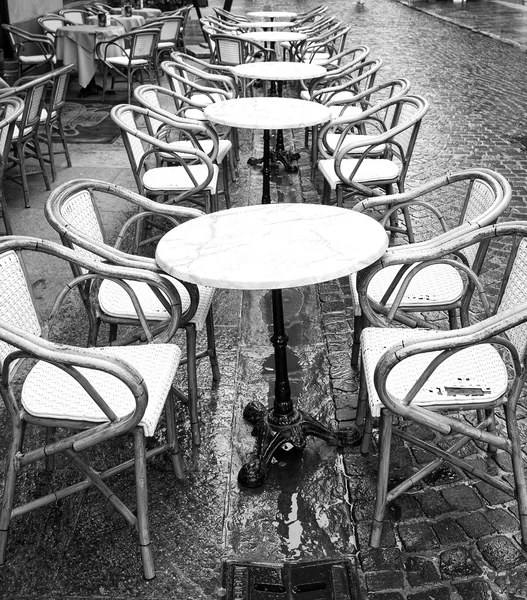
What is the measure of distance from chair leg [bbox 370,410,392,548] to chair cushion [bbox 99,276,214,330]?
0.86 m

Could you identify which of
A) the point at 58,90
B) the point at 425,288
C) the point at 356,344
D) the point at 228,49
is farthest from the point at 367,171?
the point at 228,49

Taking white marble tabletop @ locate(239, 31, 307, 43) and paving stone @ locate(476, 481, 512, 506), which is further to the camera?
white marble tabletop @ locate(239, 31, 307, 43)

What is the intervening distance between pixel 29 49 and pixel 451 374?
9.41 metres

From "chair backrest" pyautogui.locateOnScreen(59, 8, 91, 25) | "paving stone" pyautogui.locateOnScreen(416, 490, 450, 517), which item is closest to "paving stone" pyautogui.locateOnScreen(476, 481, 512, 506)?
"paving stone" pyautogui.locateOnScreen(416, 490, 450, 517)

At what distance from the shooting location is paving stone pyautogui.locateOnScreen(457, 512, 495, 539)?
8.02 feet

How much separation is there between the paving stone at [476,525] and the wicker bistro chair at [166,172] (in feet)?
7.82

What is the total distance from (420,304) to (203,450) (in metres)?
1.06

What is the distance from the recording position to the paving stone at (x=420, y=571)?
7.41ft

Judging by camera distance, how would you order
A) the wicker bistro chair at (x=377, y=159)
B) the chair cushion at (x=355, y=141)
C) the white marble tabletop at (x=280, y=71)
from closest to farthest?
the wicker bistro chair at (x=377, y=159) < the chair cushion at (x=355, y=141) < the white marble tabletop at (x=280, y=71)

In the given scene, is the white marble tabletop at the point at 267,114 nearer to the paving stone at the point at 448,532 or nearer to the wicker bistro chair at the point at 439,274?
the wicker bistro chair at the point at 439,274

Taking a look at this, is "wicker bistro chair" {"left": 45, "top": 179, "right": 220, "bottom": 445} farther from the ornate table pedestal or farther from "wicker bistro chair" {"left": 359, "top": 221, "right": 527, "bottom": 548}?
the ornate table pedestal

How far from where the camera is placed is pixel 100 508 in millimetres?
2602

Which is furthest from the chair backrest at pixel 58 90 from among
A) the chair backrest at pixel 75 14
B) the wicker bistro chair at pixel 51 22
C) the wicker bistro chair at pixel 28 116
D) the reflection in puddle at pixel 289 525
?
the chair backrest at pixel 75 14

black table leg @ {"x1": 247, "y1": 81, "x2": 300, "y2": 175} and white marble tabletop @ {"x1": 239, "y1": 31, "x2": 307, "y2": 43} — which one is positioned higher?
white marble tabletop @ {"x1": 239, "y1": 31, "x2": 307, "y2": 43}
